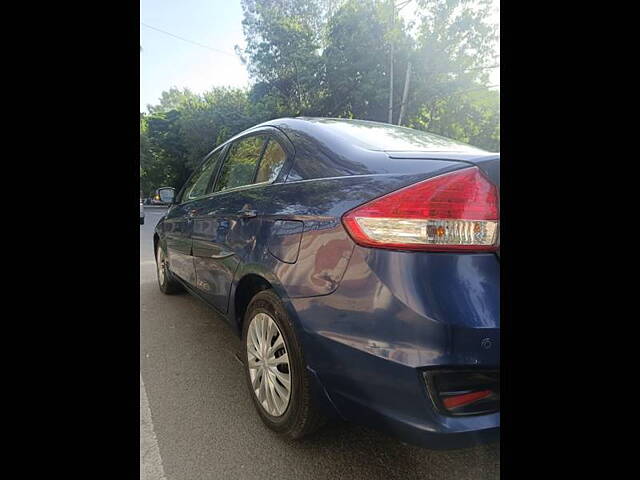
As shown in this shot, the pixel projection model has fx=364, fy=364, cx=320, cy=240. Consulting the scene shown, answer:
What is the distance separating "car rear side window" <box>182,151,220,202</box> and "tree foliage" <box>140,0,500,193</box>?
1256cm

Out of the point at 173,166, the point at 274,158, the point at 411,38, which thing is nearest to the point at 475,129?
the point at 411,38

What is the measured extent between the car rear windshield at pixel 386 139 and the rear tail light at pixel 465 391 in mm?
846

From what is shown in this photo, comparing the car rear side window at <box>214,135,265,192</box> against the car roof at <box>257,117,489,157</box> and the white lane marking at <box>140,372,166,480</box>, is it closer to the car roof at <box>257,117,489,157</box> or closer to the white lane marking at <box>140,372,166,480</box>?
the car roof at <box>257,117,489,157</box>

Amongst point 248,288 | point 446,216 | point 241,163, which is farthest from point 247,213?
point 446,216

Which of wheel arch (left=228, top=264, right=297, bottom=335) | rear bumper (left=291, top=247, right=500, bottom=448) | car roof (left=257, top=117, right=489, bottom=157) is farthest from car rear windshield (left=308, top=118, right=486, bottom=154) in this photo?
wheel arch (left=228, top=264, right=297, bottom=335)

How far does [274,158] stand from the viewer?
1.94 m

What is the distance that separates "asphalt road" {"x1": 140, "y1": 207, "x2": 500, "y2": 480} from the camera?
4.86 feet

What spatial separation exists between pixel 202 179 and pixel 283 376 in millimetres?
2050

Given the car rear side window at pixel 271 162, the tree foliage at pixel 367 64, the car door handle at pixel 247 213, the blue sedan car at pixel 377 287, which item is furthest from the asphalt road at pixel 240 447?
the tree foliage at pixel 367 64

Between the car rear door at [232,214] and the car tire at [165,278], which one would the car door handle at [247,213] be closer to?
the car rear door at [232,214]

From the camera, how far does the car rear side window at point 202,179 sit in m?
2.93
